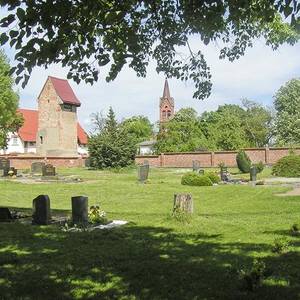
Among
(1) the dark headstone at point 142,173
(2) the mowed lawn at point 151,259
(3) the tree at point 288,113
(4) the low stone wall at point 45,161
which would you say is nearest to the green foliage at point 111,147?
(4) the low stone wall at point 45,161

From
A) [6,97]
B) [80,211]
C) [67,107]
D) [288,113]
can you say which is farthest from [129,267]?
[288,113]

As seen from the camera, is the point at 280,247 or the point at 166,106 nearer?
the point at 280,247

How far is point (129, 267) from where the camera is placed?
7.39m

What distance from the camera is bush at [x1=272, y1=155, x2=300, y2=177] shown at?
32906 mm

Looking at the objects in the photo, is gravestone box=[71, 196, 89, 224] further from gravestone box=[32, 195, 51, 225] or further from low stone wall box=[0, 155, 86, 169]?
low stone wall box=[0, 155, 86, 169]

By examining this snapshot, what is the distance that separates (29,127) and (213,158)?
46.3 m

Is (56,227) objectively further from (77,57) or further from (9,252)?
(77,57)

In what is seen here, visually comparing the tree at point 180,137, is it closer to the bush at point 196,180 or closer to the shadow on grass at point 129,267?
the bush at point 196,180

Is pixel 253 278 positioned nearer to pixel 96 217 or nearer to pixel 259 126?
pixel 96 217

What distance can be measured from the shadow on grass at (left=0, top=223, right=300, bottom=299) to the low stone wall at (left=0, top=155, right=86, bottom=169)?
4877 centimetres

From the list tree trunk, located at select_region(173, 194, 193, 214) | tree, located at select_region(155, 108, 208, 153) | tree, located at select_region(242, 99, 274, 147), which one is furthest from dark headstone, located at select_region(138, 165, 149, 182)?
tree, located at select_region(242, 99, 274, 147)

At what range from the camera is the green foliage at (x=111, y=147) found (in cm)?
4944

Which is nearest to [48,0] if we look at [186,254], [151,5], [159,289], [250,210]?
[151,5]

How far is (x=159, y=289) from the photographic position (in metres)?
6.15
